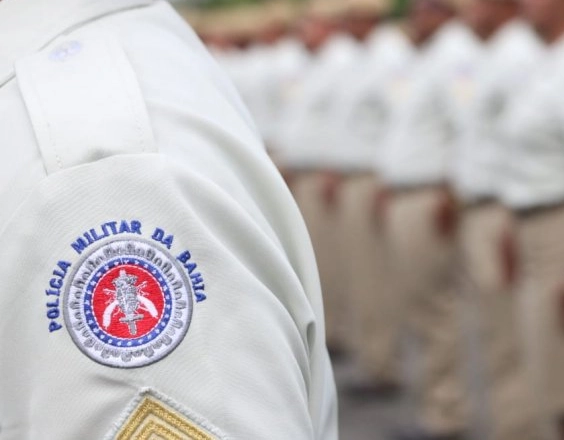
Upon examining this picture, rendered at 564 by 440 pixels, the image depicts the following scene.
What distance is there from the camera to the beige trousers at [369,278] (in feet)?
23.7

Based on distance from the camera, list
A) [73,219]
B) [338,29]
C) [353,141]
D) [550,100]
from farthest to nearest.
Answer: [338,29] < [353,141] < [550,100] < [73,219]

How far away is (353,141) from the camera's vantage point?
747cm

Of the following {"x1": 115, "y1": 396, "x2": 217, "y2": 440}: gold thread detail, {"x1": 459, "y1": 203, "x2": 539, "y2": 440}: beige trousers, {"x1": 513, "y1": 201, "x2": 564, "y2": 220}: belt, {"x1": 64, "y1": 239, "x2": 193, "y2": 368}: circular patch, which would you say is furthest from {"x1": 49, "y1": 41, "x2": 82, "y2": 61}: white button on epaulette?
{"x1": 459, "y1": 203, "x2": 539, "y2": 440}: beige trousers

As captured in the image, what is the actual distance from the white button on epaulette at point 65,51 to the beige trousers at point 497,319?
423 centimetres

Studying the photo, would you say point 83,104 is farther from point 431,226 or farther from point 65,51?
point 431,226

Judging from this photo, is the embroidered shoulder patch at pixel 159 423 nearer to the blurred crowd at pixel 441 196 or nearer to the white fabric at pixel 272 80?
the blurred crowd at pixel 441 196

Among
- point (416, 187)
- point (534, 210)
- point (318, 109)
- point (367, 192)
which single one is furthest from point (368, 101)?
point (534, 210)

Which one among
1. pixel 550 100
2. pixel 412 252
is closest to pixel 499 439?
pixel 412 252

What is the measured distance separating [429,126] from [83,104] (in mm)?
5241

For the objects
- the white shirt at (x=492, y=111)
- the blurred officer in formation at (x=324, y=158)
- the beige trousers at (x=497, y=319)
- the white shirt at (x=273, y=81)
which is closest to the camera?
the white shirt at (x=492, y=111)

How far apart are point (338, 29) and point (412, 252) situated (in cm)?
249

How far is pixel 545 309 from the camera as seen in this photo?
4766mm

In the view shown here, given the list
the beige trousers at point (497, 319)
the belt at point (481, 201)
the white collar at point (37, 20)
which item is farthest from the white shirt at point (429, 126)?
the white collar at point (37, 20)

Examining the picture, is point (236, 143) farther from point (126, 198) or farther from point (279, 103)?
point (279, 103)
